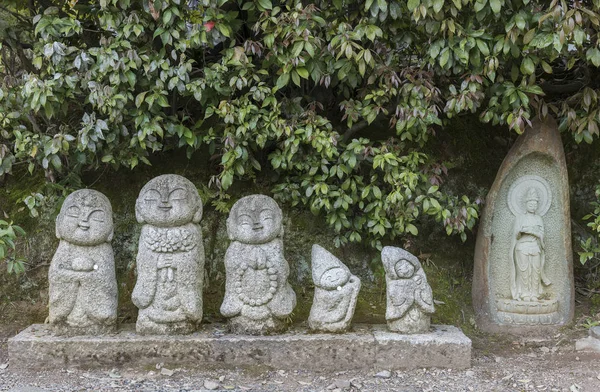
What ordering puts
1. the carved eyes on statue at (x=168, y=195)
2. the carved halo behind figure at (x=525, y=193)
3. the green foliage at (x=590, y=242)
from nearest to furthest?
the carved eyes on statue at (x=168, y=195) < the green foliage at (x=590, y=242) < the carved halo behind figure at (x=525, y=193)

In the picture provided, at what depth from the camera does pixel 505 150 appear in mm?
6109

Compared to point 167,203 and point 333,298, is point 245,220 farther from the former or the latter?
point 333,298

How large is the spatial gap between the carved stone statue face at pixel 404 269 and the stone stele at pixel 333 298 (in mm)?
314

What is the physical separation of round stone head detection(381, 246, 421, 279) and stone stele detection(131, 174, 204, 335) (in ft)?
4.75

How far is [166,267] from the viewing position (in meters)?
4.59

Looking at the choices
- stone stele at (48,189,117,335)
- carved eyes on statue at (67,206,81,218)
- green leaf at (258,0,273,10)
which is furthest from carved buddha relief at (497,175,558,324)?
carved eyes on statue at (67,206,81,218)

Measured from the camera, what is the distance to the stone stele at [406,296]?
15.1ft

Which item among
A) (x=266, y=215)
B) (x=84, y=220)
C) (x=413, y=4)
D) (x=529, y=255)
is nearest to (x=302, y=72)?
(x=413, y=4)

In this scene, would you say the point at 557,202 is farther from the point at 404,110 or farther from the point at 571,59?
the point at 404,110

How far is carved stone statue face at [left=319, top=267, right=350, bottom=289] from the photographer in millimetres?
4590

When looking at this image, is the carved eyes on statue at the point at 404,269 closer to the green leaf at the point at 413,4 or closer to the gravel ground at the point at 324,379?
the gravel ground at the point at 324,379

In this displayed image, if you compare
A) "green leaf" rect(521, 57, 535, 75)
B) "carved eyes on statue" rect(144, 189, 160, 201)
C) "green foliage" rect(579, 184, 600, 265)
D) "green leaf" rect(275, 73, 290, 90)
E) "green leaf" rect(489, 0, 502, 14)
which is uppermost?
"green leaf" rect(489, 0, 502, 14)

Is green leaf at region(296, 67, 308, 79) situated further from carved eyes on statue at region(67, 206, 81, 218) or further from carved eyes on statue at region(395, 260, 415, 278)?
carved eyes on statue at region(67, 206, 81, 218)

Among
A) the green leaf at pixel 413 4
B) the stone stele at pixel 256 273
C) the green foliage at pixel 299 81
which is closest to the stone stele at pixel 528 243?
the green foliage at pixel 299 81
